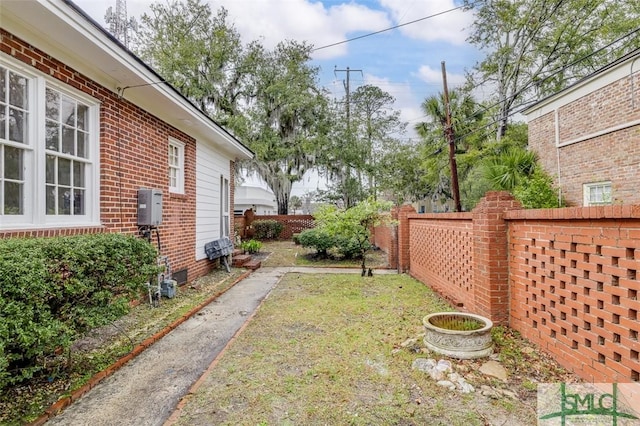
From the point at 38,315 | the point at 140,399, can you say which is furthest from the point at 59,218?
the point at 140,399

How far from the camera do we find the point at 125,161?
198 inches

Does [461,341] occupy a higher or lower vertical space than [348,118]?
lower

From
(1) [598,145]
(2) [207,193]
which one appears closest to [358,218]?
(2) [207,193]

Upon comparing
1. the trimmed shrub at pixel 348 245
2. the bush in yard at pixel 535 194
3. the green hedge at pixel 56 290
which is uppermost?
the bush in yard at pixel 535 194

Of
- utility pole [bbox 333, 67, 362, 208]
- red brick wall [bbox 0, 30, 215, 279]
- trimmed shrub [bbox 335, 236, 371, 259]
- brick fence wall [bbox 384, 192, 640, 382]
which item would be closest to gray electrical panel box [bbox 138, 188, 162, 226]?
red brick wall [bbox 0, 30, 215, 279]

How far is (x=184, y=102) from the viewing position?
595 cm

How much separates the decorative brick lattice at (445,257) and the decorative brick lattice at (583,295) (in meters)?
1.20

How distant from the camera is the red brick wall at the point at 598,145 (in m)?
7.93

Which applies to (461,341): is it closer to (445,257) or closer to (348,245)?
(445,257)

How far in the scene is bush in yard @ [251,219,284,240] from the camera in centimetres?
1809

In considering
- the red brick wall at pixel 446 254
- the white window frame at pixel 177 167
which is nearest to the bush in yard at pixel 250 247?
the white window frame at pixel 177 167

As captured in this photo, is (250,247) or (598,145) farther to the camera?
(250,247)

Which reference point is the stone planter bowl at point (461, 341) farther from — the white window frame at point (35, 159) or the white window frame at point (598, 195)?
the white window frame at point (598, 195)

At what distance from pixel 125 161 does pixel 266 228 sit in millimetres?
13214
